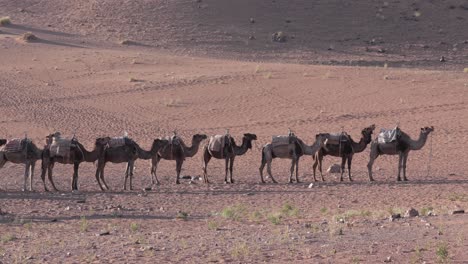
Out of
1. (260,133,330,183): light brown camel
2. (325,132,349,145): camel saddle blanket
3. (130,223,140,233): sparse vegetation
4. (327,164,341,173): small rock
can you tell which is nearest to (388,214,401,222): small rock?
(130,223,140,233): sparse vegetation

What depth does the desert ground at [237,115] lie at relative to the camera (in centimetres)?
1440

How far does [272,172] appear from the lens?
2588 centimetres

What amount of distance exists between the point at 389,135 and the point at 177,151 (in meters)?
5.44

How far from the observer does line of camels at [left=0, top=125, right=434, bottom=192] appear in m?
22.2

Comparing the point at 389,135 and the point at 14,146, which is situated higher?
the point at 389,135

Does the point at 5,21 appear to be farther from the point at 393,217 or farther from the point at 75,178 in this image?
the point at 393,217

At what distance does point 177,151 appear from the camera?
77.4 ft

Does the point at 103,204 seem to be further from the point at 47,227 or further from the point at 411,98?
the point at 411,98

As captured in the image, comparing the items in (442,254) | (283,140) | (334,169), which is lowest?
(442,254)

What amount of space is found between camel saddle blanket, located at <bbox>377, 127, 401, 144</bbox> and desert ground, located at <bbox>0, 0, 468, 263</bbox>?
1037 mm

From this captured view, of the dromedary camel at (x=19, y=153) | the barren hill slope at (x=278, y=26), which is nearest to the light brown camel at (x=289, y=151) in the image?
the dromedary camel at (x=19, y=153)

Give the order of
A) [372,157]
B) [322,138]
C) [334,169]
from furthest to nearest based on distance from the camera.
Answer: [334,169], [322,138], [372,157]

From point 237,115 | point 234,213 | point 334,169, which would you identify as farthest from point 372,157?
→ point 237,115

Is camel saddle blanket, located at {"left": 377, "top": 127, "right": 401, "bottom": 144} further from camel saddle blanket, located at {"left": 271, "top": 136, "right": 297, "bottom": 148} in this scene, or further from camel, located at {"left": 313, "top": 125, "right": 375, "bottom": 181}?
camel saddle blanket, located at {"left": 271, "top": 136, "right": 297, "bottom": 148}
